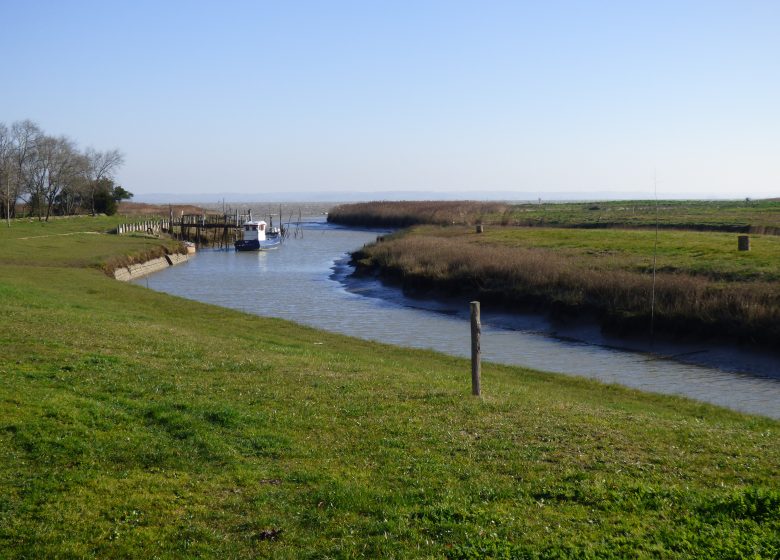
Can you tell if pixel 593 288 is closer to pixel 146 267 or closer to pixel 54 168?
pixel 146 267

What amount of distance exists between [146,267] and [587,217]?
169 feet

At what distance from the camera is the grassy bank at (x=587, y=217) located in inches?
2561

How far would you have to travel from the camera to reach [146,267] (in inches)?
2404

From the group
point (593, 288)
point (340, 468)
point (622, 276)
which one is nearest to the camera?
point (340, 468)

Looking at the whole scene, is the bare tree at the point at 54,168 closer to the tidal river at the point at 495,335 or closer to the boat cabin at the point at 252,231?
the boat cabin at the point at 252,231

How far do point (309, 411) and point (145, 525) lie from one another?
174 inches

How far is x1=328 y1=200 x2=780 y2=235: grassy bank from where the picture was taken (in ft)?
213

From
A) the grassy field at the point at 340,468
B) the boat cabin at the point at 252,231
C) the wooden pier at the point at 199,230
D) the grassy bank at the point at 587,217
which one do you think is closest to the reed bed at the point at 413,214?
the grassy bank at the point at 587,217

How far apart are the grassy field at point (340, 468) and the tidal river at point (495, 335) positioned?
1098cm

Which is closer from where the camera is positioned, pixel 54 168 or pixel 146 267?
pixel 146 267

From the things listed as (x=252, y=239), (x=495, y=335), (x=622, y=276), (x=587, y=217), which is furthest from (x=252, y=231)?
(x=495, y=335)

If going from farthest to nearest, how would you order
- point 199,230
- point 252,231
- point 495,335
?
point 199,230 → point 252,231 → point 495,335

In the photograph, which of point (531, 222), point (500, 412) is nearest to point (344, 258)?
point (531, 222)

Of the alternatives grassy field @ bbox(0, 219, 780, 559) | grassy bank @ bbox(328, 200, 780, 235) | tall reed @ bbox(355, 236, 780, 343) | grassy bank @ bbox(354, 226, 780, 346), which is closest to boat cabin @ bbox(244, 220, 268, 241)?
grassy bank @ bbox(328, 200, 780, 235)
